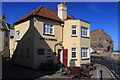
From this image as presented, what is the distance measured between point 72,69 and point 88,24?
10.5 metres

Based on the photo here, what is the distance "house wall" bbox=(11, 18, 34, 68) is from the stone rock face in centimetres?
8708

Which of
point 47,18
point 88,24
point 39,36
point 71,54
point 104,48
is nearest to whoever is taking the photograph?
point 39,36

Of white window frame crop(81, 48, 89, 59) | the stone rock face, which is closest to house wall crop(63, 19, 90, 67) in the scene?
white window frame crop(81, 48, 89, 59)

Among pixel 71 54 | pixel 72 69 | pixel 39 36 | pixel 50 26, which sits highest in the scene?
pixel 50 26

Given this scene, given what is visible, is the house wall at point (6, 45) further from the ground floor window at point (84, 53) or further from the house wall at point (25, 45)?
the ground floor window at point (84, 53)

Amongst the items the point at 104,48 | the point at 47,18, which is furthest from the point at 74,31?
the point at 104,48

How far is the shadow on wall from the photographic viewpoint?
13.9 meters

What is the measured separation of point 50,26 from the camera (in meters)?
16.0

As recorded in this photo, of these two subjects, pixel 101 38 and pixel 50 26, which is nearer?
pixel 50 26

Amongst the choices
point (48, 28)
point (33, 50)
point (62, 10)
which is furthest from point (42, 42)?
point (62, 10)

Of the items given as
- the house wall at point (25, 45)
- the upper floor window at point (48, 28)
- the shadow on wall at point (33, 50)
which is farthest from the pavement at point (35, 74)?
the upper floor window at point (48, 28)

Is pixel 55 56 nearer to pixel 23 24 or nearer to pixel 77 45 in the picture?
pixel 77 45

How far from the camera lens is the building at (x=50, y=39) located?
14227mm

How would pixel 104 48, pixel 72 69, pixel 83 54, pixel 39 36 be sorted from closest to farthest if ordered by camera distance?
pixel 72 69, pixel 39 36, pixel 83 54, pixel 104 48
